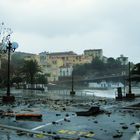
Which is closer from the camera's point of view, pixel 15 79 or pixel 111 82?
pixel 15 79

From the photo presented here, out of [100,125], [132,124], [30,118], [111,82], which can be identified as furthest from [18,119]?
[111,82]

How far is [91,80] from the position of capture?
178625mm

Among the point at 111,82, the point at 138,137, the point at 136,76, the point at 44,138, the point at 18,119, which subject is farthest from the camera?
the point at 111,82

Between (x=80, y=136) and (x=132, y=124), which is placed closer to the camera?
(x=80, y=136)

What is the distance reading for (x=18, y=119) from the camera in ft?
62.6

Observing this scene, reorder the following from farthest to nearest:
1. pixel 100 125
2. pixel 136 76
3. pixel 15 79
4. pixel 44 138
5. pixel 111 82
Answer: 1. pixel 111 82
2. pixel 15 79
3. pixel 136 76
4. pixel 100 125
5. pixel 44 138

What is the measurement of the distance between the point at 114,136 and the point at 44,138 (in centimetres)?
248

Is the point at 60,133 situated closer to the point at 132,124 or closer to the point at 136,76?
the point at 132,124

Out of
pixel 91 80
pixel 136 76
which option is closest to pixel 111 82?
pixel 91 80

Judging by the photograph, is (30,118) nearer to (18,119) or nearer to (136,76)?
(18,119)

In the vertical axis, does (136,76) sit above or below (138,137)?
above

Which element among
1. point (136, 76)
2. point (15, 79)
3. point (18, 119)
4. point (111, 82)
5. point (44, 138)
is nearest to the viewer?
point (44, 138)

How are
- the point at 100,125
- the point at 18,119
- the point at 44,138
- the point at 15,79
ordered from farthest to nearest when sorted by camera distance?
the point at 15,79 < the point at 18,119 < the point at 100,125 < the point at 44,138

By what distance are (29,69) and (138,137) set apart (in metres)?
104
